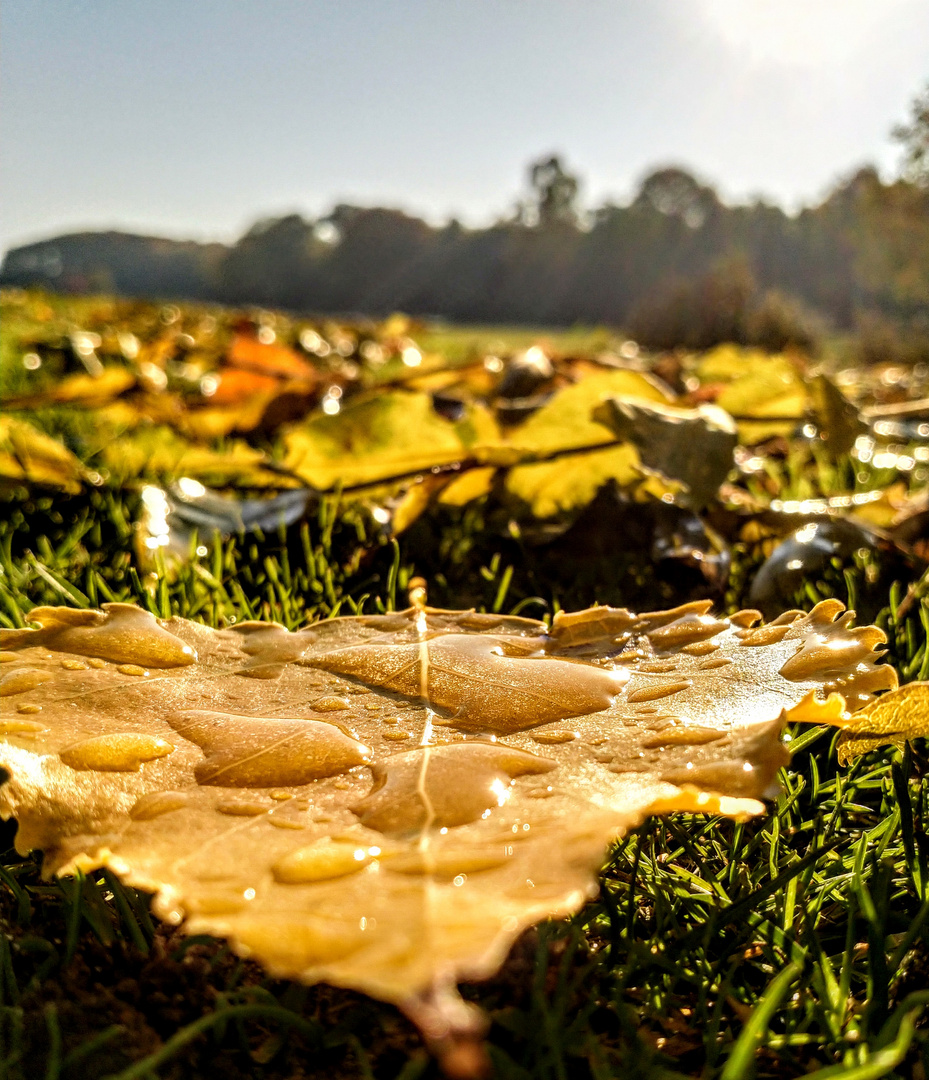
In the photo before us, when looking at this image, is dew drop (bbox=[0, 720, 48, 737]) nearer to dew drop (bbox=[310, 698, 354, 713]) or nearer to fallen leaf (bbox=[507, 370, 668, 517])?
dew drop (bbox=[310, 698, 354, 713])

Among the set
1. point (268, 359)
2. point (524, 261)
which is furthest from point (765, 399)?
point (524, 261)

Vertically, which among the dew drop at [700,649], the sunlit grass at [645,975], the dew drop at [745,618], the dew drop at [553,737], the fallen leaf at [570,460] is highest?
the fallen leaf at [570,460]

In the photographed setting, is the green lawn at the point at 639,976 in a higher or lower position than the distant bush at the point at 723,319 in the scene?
lower

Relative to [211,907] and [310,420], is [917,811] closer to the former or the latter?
[211,907]

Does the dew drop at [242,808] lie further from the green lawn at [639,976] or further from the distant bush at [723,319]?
the distant bush at [723,319]

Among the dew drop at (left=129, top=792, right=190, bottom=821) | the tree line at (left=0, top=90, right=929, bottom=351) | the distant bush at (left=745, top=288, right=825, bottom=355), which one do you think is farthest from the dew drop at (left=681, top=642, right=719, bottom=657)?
the tree line at (left=0, top=90, right=929, bottom=351)

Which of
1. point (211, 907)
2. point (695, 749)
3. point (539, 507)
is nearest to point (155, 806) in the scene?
point (211, 907)

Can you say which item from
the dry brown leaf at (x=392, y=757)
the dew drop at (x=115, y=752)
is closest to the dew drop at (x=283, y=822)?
the dry brown leaf at (x=392, y=757)
